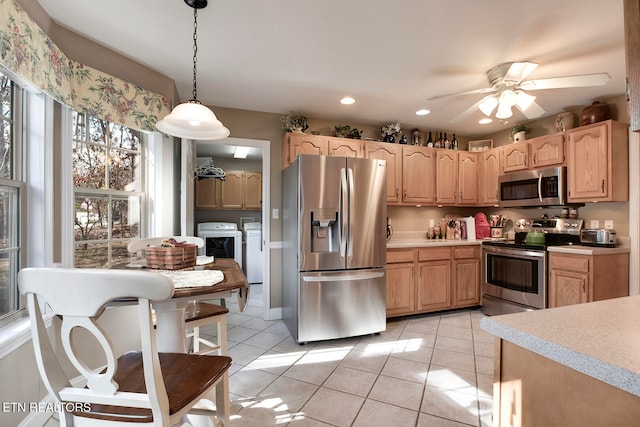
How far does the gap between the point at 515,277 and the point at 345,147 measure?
242cm

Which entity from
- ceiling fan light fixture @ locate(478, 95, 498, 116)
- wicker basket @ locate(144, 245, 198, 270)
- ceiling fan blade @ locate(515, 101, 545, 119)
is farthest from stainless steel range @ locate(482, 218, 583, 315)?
wicker basket @ locate(144, 245, 198, 270)

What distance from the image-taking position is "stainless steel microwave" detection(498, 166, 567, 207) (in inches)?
126

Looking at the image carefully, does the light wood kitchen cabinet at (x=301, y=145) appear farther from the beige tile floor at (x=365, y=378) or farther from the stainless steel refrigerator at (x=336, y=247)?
the beige tile floor at (x=365, y=378)

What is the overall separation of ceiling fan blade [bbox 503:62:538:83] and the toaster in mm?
1822

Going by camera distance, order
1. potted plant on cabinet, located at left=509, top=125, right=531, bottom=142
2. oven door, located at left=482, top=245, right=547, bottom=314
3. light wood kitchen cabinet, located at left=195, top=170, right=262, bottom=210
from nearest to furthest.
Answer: oven door, located at left=482, top=245, right=547, bottom=314 < potted plant on cabinet, located at left=509, top=125, right=531, bottom=142 < light wood kitchen cabinet, located at left=195, top=170, right=262, bottom=210

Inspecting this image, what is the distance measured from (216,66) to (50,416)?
2.57m

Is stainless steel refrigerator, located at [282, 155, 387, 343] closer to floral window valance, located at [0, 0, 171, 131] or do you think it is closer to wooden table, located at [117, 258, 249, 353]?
wooden table, located at [117, 258, 249, 353]

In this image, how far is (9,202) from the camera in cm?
163

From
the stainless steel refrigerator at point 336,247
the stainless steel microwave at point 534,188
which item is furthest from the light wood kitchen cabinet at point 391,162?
the stainless steel microwave at point 534,188

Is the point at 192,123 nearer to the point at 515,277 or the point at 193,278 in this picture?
the point at 193,278

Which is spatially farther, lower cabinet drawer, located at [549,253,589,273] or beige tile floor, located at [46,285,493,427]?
lower cabinet drawer, located at [549,253,589,273]

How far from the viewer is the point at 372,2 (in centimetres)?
170

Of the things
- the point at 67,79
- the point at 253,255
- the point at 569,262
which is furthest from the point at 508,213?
the point at 67,79

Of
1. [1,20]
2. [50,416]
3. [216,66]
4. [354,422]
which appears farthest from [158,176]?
[354,422]
